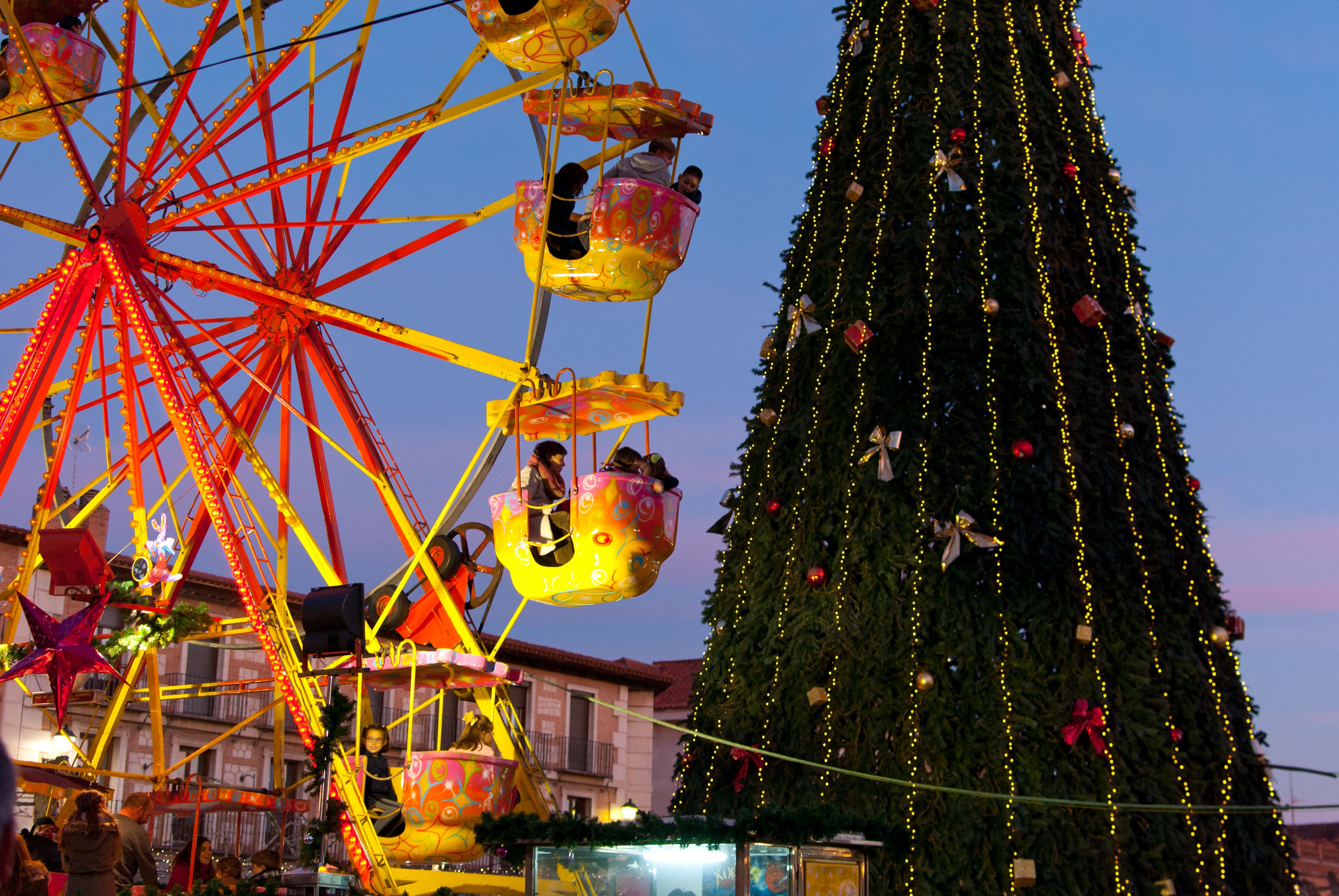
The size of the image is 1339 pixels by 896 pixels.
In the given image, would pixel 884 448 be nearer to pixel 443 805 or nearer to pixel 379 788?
pixel 443 805

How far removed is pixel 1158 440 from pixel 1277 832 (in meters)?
2.36

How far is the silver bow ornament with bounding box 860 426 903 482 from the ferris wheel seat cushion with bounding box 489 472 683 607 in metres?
1.27

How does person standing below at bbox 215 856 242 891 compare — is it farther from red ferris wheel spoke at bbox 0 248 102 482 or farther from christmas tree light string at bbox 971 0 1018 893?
christmas tree light string at bbox 971 0 1018 893

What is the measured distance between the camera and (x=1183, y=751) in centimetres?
757

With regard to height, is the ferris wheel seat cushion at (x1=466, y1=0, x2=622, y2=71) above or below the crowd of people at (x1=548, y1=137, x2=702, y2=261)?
above

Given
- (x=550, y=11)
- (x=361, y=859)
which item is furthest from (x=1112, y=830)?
(x=550, y=11)

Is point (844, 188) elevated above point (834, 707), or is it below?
above

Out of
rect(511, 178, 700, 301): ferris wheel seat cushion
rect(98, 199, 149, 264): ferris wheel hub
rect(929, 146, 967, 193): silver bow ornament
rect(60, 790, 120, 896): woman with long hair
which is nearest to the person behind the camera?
rect(60, 790, 120, 896): woman with long hair

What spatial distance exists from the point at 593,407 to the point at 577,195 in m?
1.20

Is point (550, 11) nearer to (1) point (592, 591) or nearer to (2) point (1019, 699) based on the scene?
(1) point (592, 591)

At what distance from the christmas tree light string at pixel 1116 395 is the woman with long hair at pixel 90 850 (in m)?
5.26

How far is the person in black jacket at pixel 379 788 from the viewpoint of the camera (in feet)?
24.4

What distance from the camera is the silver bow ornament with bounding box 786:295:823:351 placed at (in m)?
8.84

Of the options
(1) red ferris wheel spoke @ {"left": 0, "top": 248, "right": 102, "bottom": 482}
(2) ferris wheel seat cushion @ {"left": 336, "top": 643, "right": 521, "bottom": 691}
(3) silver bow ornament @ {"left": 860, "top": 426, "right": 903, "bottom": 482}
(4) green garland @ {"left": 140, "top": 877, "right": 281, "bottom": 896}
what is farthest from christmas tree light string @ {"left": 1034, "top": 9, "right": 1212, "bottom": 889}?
(1) red ferris wheel spoke @ {"left": 0, "top": 248, "right": 102, "bottom": 482}
